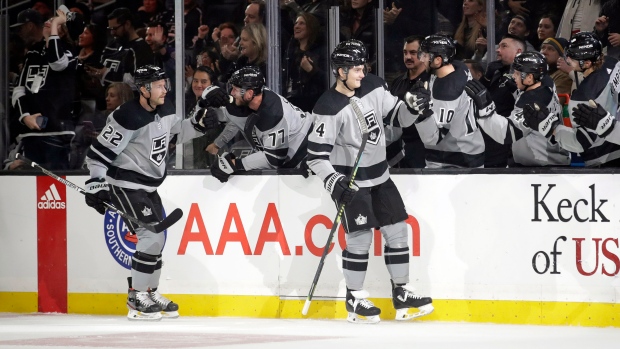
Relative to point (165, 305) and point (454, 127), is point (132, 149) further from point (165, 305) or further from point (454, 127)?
point (454, 127)

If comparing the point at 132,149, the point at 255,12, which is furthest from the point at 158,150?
the point at 255,12

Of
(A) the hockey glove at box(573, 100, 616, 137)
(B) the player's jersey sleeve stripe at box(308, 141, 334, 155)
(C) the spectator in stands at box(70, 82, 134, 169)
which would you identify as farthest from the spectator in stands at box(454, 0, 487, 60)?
(C) the spectator in stands at box(70, 82, 134, 169)

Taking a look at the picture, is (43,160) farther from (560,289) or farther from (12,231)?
(560,289)

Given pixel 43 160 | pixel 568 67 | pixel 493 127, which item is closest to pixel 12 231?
pixel 43 160

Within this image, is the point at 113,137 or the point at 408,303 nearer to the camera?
the point at 408,303

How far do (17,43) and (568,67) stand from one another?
3505 millimetres

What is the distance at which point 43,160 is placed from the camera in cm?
760

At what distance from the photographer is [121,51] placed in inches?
313

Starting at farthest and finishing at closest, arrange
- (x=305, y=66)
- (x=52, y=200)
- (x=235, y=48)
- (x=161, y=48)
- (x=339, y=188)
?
(x=161, y=48) → (x=235, y=48) → (x=305, y=66) → (x=52, y=200) → (x=339, y=188)

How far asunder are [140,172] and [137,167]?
3 cm

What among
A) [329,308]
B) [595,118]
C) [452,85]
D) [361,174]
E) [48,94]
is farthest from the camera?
[48,94]

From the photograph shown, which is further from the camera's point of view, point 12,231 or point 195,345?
point 12,231

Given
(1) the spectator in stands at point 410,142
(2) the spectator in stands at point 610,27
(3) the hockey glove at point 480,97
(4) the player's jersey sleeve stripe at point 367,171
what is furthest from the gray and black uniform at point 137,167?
(2) the spectator in stands at point 610,27

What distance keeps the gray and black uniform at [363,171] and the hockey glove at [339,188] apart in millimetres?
42
